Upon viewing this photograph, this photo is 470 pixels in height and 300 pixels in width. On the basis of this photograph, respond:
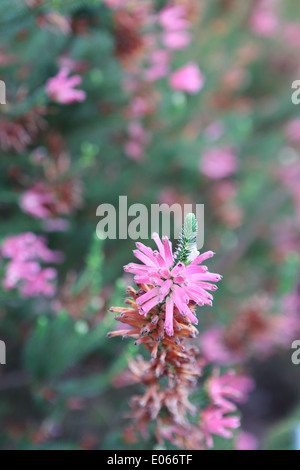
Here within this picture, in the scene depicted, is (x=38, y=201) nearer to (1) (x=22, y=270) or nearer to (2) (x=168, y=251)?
(1) (x=22, y=270)

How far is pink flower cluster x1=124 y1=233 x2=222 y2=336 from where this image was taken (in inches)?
33.7

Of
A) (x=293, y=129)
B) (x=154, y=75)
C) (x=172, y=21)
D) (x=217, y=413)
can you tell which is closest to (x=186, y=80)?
(x=154, y=75)

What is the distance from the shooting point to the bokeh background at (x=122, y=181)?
63.8 inches

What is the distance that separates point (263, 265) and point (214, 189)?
0.57 metres

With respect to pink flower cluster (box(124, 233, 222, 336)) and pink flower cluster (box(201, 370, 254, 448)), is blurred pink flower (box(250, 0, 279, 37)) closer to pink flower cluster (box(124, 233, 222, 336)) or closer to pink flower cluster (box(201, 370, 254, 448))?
pink flower cluster (box(201, 370, 254, 448))

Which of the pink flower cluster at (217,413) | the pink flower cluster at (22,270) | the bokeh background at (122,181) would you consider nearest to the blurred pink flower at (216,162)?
the bokeh background at (122,181)

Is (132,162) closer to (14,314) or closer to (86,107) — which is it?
(86,107)

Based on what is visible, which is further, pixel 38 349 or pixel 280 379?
pixel 280 379

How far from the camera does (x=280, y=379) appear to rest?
3219mm

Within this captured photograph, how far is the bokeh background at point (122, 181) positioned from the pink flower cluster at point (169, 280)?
0.48 metres

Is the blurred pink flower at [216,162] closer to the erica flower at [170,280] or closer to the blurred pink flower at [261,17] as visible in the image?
the blurred pink flower at [261,17]

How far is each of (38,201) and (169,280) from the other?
0.97 m

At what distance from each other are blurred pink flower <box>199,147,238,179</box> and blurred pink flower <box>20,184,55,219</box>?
38.7 inches

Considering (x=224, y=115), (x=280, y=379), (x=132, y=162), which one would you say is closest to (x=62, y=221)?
(x=132, y=162)
